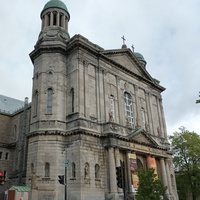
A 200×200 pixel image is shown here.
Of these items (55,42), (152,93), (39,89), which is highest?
(55,42)

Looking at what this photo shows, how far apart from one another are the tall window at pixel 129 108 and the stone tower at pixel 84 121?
0.09 meters

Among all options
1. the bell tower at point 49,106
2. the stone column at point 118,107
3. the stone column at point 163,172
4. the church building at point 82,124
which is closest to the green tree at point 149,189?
the church building at point 82,124

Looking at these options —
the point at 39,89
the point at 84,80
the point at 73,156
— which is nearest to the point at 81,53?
the point at 84,80

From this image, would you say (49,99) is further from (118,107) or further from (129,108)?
(129,108)

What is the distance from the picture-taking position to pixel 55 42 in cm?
3175

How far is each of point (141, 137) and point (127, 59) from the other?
12.6 metres

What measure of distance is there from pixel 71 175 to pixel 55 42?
16.5 m

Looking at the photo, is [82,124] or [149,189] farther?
[82,124]

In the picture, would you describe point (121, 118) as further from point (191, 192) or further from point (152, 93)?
point (191, 192)

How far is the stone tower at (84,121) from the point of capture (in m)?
25.2

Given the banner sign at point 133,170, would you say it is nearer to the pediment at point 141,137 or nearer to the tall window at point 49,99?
the pediment at point 141,137

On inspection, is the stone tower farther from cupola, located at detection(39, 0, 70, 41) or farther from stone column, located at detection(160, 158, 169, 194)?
stone column, located at detection(160, 158, 169, 194)

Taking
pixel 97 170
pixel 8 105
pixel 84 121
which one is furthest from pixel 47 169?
pixel 8 105

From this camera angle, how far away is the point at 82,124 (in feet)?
87.4
